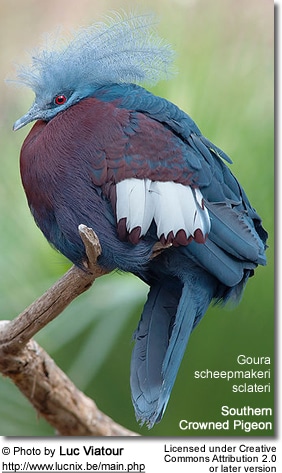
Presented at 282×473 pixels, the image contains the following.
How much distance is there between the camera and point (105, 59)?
2240 mm

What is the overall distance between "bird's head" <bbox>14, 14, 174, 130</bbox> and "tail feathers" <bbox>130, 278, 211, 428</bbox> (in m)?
0.67

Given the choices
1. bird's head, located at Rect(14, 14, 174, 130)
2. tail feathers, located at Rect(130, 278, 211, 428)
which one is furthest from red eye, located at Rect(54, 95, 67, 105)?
tail feathers, located at Rect(130, 278, 211, 428)

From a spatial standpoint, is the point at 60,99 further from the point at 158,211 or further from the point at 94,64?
the point at 158,211

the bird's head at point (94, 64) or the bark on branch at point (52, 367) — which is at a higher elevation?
the bird's head at point (94, 64)

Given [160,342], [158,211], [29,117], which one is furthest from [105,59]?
[160,342]

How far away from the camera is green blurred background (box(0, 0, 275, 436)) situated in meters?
2.57

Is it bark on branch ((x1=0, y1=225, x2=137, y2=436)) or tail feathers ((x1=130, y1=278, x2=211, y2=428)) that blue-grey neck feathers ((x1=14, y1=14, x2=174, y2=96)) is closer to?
bark on branch ((x1=0, y1=225, x2=137, y2=436))

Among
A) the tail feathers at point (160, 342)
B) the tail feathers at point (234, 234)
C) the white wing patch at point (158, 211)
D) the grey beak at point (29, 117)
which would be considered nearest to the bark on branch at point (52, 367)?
the white wing patch at point (158, 211)

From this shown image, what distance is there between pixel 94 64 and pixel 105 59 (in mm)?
41

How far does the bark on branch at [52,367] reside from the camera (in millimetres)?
2188

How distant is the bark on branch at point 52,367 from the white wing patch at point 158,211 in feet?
0.37

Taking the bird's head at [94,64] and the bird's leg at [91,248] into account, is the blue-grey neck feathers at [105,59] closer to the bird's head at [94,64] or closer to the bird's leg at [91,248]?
the bird's head at [94,64]

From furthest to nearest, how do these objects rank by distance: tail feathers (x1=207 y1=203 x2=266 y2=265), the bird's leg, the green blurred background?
the green blurred background
tail feathers (x1=207 y1=203 x2=266 y2=265)
the bird's leg

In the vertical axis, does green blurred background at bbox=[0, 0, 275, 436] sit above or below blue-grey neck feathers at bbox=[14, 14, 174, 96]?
below
